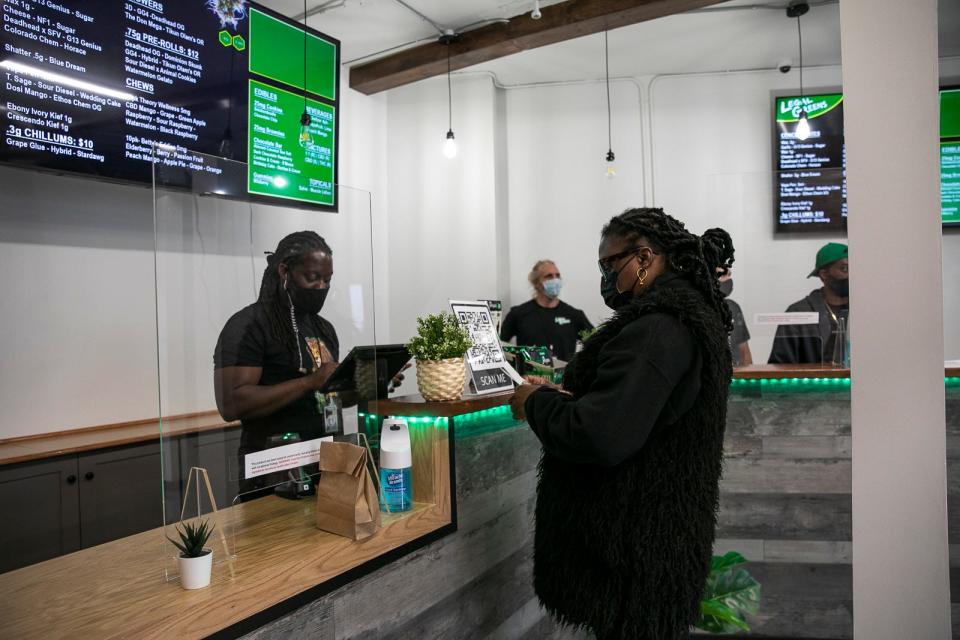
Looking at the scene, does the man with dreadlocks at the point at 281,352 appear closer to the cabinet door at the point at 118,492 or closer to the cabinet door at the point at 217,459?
the cabinet door at the point at 217,459

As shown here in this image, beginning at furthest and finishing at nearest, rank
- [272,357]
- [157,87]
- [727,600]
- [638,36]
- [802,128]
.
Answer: [638,36]
[802,128]
[157,87]
[727,600]
[272,357]

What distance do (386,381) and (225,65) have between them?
224 cm

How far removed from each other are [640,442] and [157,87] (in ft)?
9.04

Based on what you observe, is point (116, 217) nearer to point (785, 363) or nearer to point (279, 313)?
point (279, 313)

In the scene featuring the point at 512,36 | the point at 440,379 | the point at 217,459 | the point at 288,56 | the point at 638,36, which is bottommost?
the point at 217,459

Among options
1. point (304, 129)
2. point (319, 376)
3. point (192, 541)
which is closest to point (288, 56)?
point (304, 129)

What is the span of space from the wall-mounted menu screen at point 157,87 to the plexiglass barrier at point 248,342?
0.57ft

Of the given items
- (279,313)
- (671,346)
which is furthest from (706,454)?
(279,313)

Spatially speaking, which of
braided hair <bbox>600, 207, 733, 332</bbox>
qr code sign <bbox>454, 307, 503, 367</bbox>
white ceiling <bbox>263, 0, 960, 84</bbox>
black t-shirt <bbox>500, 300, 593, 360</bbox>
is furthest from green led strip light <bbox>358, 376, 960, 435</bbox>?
white ceiling <bbox>263, 0, 960, 84</bbox>

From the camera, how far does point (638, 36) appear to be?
503 cm

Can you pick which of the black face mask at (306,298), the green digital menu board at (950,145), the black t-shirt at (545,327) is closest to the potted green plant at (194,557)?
the black face mask at (306,298)

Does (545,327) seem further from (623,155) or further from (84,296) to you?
(84,296)

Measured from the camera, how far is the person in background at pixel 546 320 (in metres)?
5.12

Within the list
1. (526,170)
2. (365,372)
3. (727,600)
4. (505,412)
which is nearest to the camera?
(365,372)
